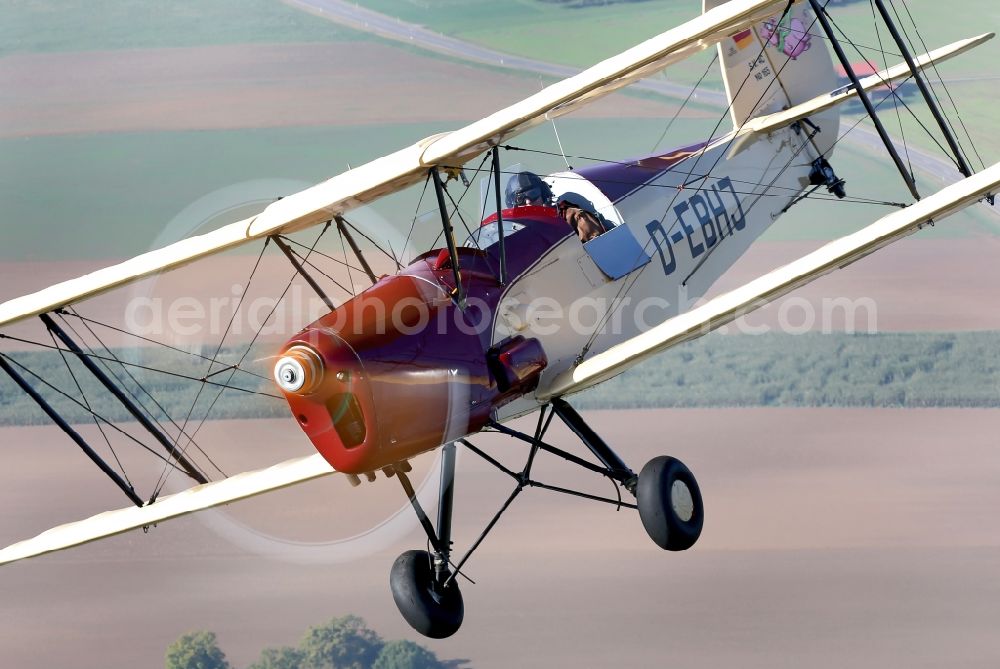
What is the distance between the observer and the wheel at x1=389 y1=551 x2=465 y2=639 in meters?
14.2

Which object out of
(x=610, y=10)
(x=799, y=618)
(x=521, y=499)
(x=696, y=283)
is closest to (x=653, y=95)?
(x=610, y=10)

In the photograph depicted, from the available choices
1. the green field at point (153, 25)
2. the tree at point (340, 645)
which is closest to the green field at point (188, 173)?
the green field at point (153, 25)

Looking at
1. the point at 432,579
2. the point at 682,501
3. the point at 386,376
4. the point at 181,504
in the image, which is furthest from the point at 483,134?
the point at 181,504

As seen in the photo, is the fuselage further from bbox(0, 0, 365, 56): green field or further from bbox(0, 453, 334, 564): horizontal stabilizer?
bbox(0, 0, 365, 56): green field

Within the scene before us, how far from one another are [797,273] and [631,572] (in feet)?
100

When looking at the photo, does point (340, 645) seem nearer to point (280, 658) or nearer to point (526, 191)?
point (280, 658)

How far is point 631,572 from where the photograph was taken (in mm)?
42750

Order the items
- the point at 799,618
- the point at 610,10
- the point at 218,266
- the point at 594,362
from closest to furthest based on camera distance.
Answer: the point at 594,362 → the point at 799,618 → the point at 218,266 → the point at 610,10

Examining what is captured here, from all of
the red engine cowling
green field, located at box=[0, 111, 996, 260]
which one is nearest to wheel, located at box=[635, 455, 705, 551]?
the red engine cowling

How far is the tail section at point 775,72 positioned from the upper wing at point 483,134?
576 cm

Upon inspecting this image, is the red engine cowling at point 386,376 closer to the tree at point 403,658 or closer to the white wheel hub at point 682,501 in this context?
the white wheel hub at point 682,501

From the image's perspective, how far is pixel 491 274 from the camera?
1364 cm

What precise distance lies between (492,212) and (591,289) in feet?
3.70

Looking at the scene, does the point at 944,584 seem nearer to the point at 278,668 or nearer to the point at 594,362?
the point at 278,668
